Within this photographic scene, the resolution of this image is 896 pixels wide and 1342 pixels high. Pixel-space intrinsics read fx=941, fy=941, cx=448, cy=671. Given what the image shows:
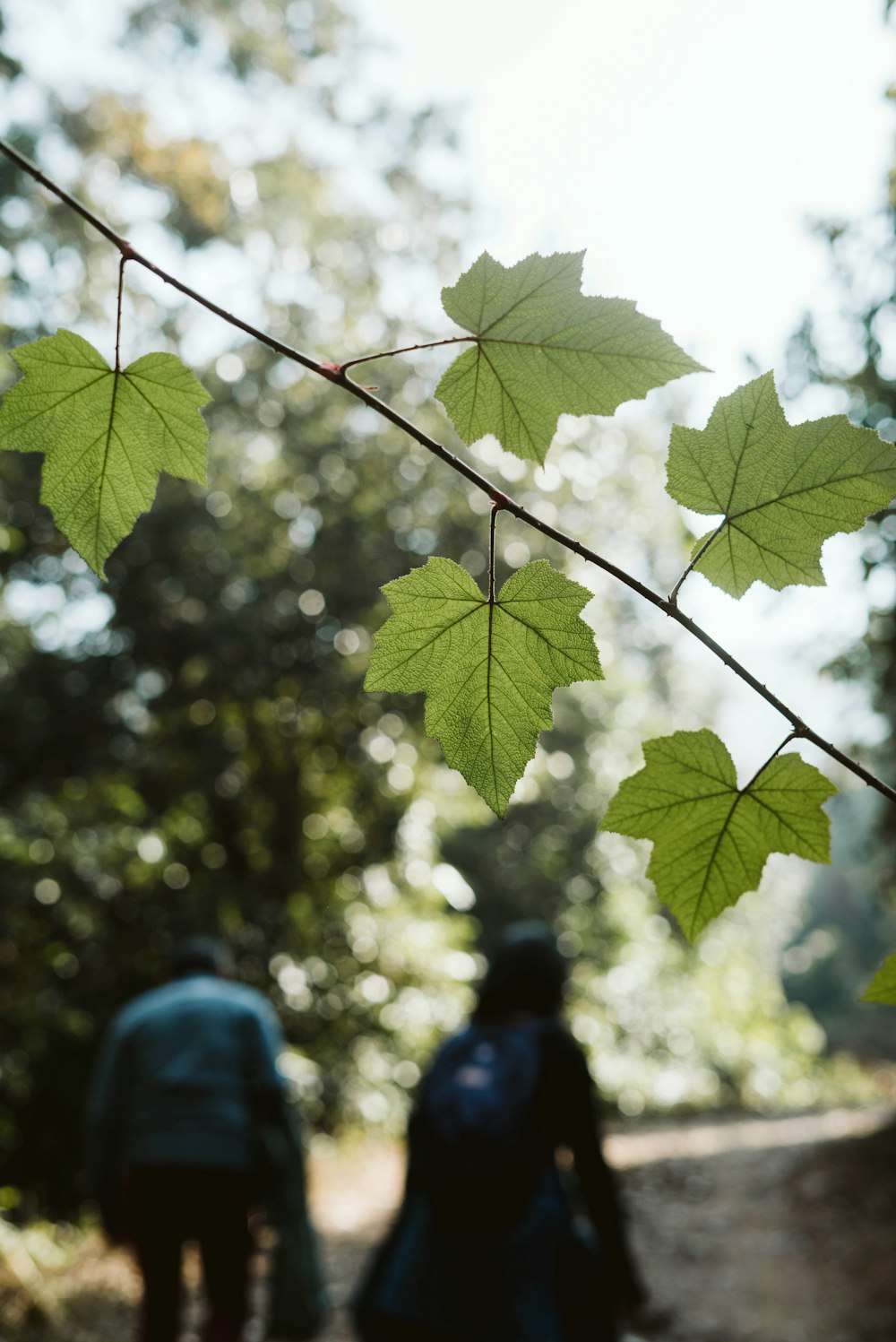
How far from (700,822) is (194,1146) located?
363 centimetres

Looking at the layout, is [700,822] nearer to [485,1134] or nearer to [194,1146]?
[485,1134]

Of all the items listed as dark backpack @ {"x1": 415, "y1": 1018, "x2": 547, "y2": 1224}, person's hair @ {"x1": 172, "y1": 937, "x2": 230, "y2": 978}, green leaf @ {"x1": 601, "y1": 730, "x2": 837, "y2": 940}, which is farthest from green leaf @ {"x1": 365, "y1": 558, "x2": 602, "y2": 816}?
person's hair @ {"x1": 172, "y1": 937, "x2": 230, "y2": 978}

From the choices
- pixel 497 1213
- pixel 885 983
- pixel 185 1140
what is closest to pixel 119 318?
pixel 885 983

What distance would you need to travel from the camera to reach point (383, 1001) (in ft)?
30.7

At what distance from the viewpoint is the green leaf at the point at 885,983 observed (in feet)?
2.05

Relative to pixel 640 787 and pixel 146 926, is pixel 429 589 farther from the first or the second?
pixel 146 926

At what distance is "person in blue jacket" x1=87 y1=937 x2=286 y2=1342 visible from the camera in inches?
144

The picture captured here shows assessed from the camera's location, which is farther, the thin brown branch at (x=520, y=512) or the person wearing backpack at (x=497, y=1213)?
the person wearing backpack at (x=497, y=1213)

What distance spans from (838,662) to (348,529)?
4210 mm

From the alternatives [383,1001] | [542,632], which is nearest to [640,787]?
[542,632]

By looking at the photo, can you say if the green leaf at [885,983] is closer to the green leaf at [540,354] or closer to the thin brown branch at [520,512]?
the thin brown branch at [520,512]

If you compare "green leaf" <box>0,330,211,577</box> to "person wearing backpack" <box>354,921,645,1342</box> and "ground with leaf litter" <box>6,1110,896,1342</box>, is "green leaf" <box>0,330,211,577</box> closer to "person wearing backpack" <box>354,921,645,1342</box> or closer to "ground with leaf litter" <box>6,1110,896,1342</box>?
"person wearing backpack" <box>354,921,645,1342</box>

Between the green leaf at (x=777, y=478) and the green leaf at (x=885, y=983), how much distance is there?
26 centimetres

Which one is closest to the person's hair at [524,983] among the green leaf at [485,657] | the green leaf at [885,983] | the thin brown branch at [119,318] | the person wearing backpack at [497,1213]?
the person wearing backpack at [497,1213]
